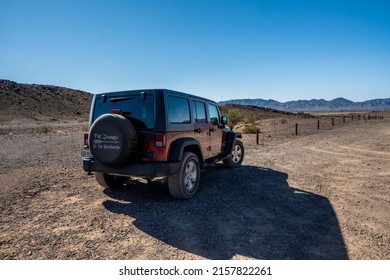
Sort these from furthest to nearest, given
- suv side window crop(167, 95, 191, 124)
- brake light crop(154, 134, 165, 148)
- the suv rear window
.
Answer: suv side window crop(167, 95, 191, 124)
the suv rear window
brake light crop(154, 134, 165, 148)

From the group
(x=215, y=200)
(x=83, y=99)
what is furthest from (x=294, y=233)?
(x=83, y=99)

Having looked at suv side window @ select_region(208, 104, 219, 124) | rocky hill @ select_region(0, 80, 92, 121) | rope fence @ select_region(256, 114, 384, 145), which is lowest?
rope fence @ select_region(256, 114, 384, 145)

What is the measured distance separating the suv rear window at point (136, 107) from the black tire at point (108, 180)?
4.86 ft

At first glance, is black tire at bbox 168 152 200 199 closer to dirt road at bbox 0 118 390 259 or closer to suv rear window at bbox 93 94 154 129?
dirt road at bbox 0 118 390 259

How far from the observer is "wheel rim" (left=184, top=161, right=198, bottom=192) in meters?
5.11

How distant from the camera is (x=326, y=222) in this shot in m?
4.16

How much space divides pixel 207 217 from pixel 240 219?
21.0 inches

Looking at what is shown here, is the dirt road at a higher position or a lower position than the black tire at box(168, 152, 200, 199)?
lower

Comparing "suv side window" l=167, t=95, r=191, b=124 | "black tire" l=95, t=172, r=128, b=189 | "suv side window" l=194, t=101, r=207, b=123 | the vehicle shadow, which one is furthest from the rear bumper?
"suv side window" l=194, t=101, r=207, b=123

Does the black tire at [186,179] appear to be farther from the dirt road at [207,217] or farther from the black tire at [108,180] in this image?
the black tire at [108,180]

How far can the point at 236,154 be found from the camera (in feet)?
26.6

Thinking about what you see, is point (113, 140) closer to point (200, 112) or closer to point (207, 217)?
point (207, 217)

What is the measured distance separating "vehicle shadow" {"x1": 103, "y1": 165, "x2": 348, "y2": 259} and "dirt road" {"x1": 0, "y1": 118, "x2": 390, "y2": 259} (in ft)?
0.05

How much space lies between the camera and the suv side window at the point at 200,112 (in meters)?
5.89
